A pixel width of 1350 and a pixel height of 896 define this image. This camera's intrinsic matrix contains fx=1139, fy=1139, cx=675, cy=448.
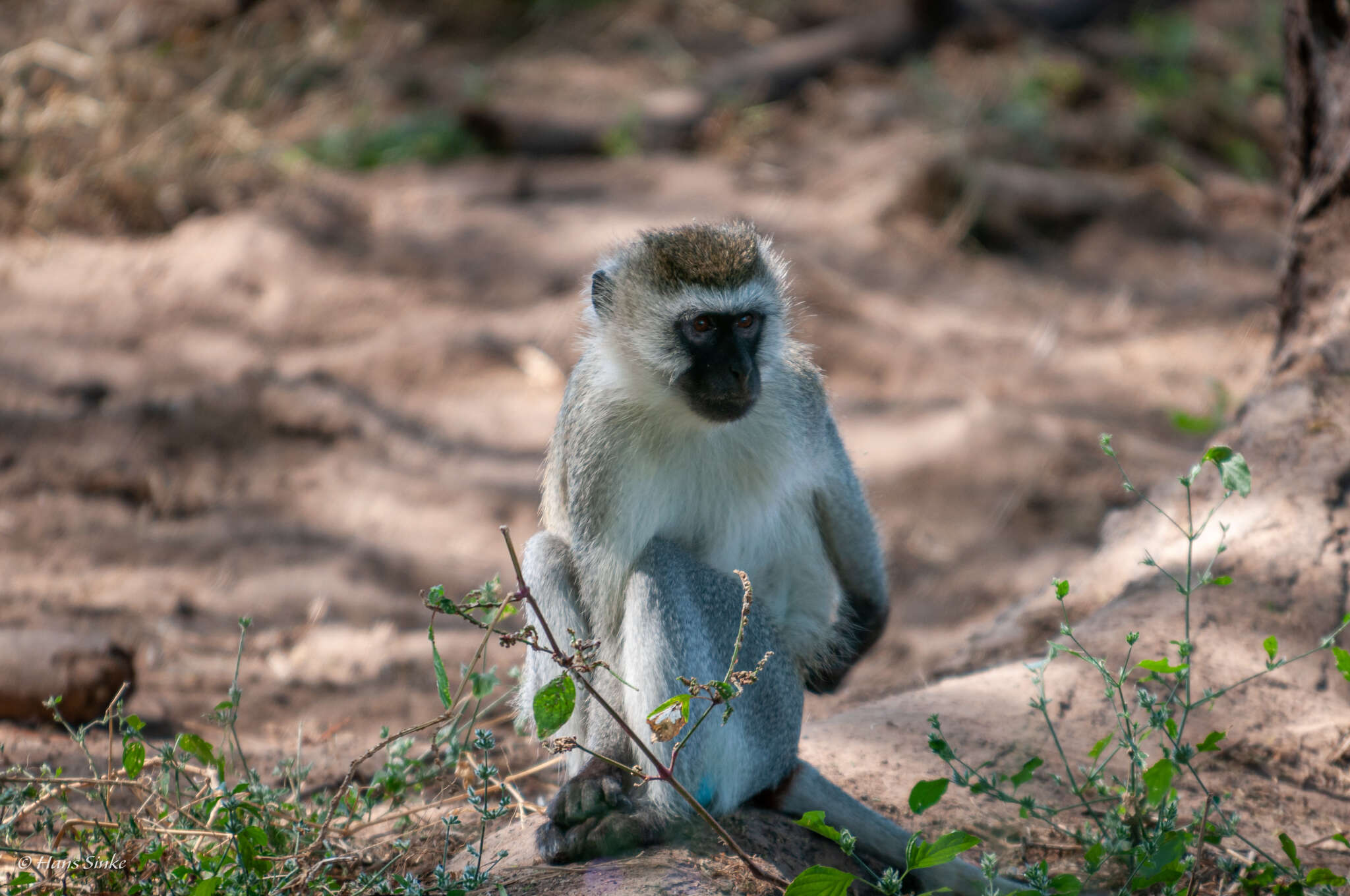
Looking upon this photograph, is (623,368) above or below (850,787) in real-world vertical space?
above

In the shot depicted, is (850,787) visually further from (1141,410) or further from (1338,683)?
(1141,410)

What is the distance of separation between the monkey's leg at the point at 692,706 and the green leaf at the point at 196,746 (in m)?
0.87

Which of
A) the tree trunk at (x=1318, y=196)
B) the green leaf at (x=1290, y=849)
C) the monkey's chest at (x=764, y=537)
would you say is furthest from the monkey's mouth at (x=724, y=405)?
the tree trunk at (x=1318, y=196)

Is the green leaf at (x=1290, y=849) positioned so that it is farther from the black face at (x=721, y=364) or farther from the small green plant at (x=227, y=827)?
the small green plant at (x=227, y=827)

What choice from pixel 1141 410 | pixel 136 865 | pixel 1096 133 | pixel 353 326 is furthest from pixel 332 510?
pixel 1096 133

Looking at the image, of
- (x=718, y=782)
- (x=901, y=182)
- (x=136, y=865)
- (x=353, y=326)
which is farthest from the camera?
(x=901, y=182)

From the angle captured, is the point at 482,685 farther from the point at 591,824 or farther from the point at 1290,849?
the point at 1290,849

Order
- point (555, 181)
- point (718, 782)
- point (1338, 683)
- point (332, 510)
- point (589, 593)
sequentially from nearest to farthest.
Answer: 1. point (718, 782)
2. point (589, 593)
3. point (1338, 683)
4. point (332, 510)
5. point (555, 181)

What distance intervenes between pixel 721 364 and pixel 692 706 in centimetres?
94

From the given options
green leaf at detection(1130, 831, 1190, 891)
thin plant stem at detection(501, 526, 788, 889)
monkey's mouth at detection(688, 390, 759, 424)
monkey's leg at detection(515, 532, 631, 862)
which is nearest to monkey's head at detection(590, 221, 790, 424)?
monkey's mouth at detection(688, 390, 759, 424)

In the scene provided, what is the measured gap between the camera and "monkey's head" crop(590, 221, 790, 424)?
125 inches

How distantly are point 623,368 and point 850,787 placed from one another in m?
1.42

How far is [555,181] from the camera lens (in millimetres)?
9227

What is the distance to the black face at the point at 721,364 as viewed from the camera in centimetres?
313
